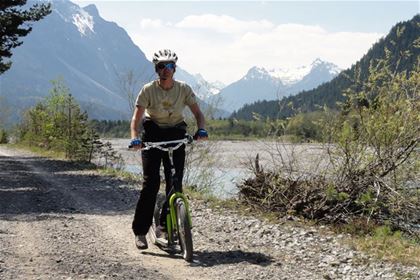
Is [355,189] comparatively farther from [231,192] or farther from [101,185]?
[101,185]

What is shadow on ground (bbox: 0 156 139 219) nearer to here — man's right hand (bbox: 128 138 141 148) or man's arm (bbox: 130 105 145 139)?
man's arm (bbox: 130 105 145 139)

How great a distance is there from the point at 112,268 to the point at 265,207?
3.85 metres

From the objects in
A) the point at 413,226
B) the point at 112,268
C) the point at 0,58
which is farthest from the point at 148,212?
the point at 0,58

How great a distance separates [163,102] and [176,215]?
1437 mm

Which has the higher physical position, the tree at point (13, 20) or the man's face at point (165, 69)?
the tree at point (13, 20)

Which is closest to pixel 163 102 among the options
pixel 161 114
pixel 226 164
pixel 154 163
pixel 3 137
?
pixel 161 114

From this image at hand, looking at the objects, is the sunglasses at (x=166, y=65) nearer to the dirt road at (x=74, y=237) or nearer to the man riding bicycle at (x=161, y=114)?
the man riding bicycle at (x=161, y=114)

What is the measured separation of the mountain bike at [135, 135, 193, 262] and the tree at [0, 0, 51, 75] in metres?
14.5

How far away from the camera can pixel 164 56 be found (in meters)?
6.42

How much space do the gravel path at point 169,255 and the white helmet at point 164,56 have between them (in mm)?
2482

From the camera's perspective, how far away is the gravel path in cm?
582

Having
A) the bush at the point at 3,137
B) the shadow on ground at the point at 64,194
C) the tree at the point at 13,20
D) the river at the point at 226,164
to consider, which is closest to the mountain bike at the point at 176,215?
the river at the point at 226,164

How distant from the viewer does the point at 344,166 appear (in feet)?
28.3

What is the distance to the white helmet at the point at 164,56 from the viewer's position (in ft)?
20.9
